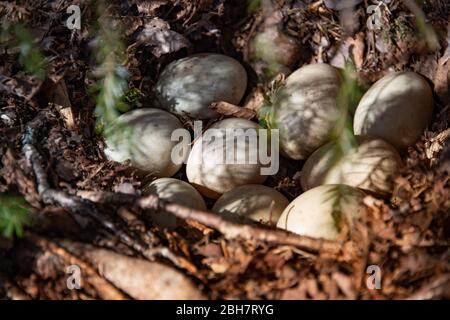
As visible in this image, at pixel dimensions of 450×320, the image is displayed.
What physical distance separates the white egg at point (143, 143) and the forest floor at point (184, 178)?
0.25ft

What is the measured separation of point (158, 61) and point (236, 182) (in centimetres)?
92

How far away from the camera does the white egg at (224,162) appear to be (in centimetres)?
266

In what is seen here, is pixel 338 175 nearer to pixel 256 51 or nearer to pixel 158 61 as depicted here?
pixel 256 51

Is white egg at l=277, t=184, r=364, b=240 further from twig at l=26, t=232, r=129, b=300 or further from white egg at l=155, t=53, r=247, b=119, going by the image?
white egg at l=155, t=53, r=247, b=119

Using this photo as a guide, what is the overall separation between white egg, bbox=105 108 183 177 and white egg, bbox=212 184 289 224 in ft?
1.30

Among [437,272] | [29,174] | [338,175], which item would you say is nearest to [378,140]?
[338,175]

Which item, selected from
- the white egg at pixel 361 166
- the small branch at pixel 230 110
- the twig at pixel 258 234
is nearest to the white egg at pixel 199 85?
the small branch at pixel 230 110

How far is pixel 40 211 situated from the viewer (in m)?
2.13

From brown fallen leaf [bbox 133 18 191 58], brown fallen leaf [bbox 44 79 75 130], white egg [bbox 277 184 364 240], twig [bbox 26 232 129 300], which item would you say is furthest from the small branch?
twig [bbox 26 232 129 300]

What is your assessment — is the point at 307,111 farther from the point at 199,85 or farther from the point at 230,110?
the point at 199,85

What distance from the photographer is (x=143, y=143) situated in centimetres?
276

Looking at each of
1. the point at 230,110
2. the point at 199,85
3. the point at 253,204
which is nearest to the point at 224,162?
the point at 253,204

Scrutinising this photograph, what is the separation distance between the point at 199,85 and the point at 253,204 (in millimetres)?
826

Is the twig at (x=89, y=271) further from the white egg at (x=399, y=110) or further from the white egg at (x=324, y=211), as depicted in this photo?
the white egg at (x=399, y=110)
